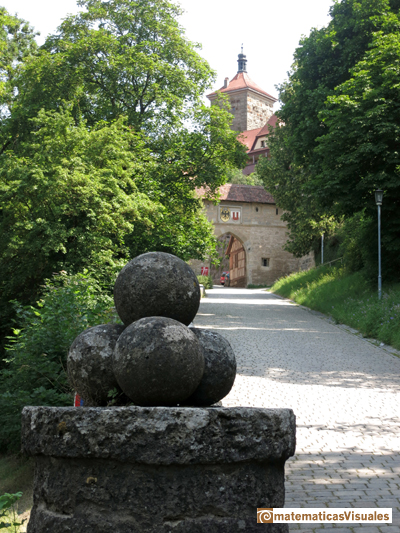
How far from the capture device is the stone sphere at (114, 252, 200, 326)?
12.1 ft

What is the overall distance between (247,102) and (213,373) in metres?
85.9

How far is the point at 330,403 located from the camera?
24.9ft

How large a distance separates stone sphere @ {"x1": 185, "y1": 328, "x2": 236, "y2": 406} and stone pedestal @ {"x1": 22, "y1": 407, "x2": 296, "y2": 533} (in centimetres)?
62

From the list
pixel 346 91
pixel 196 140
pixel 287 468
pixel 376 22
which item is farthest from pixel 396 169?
pixel 287 468

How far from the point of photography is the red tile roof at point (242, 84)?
282 feet

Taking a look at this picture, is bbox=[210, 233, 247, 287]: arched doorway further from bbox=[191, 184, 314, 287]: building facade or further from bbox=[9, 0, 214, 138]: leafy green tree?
bbox=[9, 0, 214, 138]: leafy green tree

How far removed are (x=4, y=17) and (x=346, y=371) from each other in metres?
19.4

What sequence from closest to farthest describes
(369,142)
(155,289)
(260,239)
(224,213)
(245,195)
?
1. (155,289)
2. (369,142)
3. (224,213)
4. (245,195)
5. (260,239)

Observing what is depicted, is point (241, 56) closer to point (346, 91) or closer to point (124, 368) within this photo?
point (346, 91)

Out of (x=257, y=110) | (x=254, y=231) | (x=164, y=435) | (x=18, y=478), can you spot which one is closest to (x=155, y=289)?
(x=164, y=435)

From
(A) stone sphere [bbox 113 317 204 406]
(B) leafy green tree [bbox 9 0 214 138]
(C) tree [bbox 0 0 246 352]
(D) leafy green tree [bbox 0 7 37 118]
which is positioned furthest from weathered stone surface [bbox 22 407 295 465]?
(D) leafy green tree [bbox 0 7 37 118]

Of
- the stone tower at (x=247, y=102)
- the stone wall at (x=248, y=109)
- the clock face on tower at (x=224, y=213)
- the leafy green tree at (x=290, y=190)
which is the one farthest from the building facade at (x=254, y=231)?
the stone tower at (x=247, y=102)

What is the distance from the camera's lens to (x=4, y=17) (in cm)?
2181

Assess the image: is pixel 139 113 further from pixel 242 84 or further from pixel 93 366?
pixel 242 84
